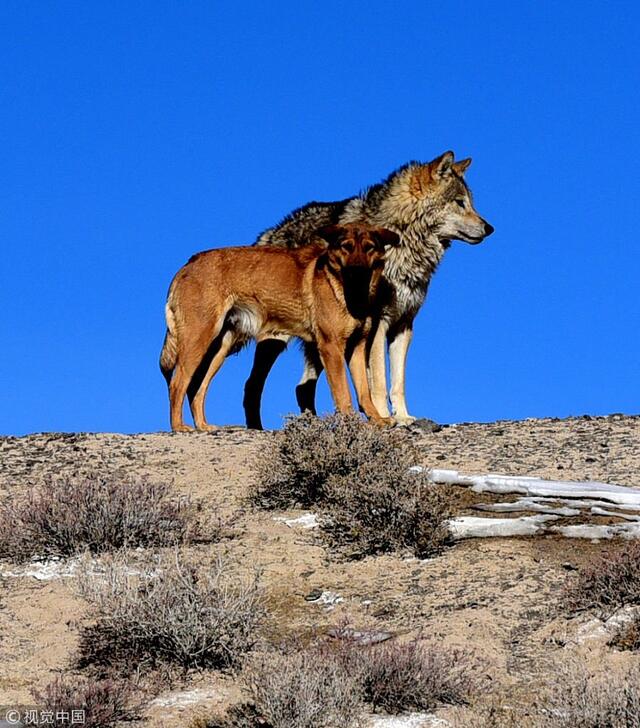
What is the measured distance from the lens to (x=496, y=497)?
31.5ft

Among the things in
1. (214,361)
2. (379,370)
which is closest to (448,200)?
(379,370)

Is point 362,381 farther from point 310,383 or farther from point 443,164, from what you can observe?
point 443,164

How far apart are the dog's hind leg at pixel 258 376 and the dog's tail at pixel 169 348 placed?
127cm

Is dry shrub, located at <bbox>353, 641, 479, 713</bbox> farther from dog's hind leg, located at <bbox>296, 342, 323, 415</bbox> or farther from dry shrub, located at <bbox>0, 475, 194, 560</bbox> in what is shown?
dog's hind leg, located at <bbox>296, 342, 323, 415</bbox>

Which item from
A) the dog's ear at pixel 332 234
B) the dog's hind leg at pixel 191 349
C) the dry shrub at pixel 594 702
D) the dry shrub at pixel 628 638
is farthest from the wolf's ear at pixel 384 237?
the dry shrub at pixel 594 702

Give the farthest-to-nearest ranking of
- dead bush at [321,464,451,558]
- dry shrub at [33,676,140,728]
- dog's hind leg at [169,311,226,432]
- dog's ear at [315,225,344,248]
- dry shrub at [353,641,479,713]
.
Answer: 1. dog's hind leg at [169,311,226,432]
2. dog's ear at [315,225,344,248]
3. dead bush at [321,464,451,558]
4. dry shrub at [353,641,479,713]
5. dry shrub at [33,676,140,728]

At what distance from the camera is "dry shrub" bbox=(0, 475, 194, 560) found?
9.24 metres

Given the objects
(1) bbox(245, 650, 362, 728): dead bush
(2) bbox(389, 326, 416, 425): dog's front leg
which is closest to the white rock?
(1) bbox(245, 650, 362, 728): dead bush

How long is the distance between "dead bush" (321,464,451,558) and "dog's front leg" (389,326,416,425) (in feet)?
15.1

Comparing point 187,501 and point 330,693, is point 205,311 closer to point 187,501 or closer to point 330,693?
point 187,501

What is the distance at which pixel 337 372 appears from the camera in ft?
44.0

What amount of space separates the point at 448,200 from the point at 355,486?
21.9 ft

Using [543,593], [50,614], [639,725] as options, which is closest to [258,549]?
[50,614]

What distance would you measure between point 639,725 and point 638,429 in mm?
6914
